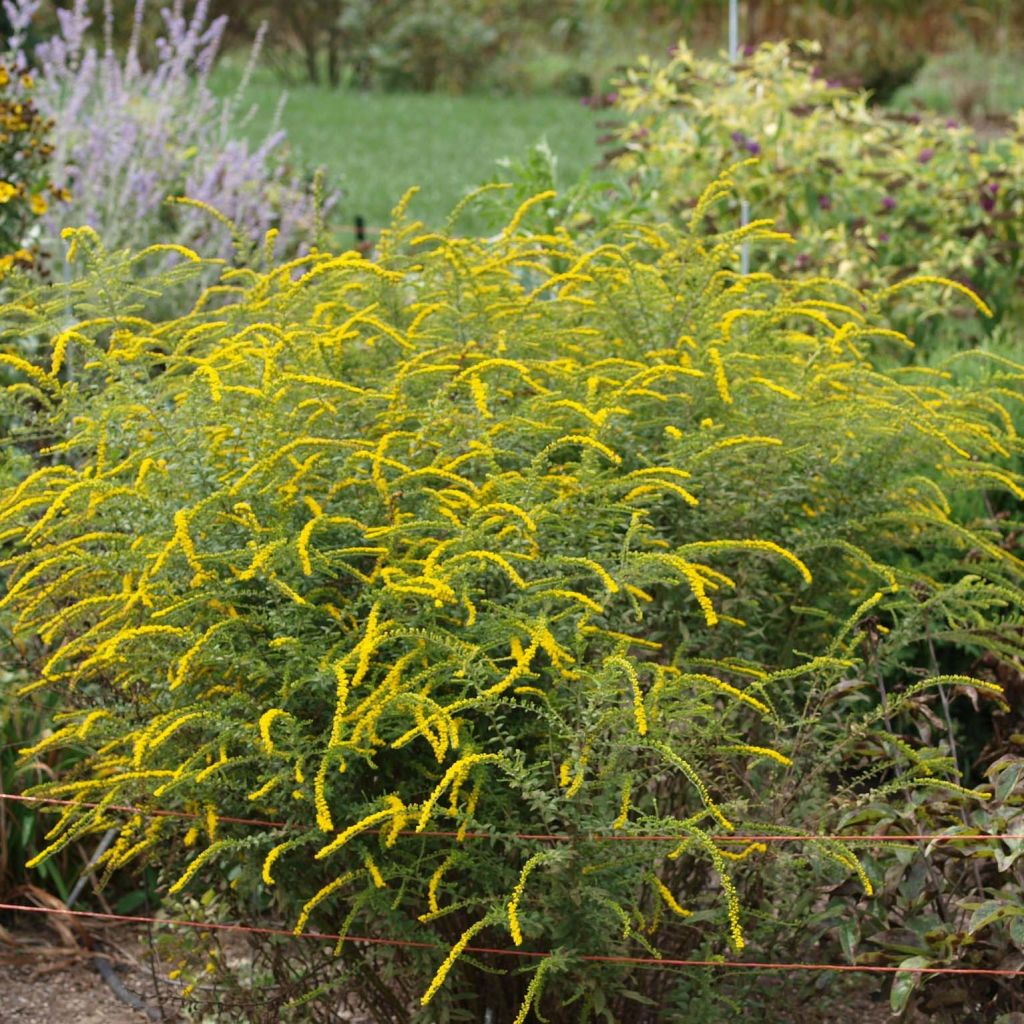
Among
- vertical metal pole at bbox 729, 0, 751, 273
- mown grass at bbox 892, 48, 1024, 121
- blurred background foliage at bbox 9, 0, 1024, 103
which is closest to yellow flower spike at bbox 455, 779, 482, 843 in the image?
vertical metal pole at bbox 729, 0, 751, 273

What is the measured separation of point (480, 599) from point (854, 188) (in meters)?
4.53


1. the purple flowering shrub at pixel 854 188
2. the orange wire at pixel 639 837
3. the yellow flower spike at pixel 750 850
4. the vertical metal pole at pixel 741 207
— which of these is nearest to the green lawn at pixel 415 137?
the purple flowering shrub at pixel 854 188

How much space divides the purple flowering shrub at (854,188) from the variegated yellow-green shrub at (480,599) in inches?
125

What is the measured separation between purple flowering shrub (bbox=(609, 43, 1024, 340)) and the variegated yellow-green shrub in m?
3.17

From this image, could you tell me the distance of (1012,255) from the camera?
6.22 m

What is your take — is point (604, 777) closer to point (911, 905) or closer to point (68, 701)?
point (911, 905)

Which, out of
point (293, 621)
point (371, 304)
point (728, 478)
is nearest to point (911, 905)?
point (728, 478)

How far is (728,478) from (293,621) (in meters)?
0.83

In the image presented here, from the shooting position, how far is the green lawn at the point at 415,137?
1155cm

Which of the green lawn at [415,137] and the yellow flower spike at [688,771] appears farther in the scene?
the green lawn at [415,137]

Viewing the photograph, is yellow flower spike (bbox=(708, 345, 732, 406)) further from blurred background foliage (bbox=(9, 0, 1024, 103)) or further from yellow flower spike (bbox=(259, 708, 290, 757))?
blurred background foliage (bbox=(9, 0, 1024, 103))

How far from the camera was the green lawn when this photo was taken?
11547 millimetres

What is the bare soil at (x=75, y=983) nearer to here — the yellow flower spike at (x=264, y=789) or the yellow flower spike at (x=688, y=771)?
the yellow flower spike at (x=264, y=789)

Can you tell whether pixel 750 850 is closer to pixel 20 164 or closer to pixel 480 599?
pixel 480 599
